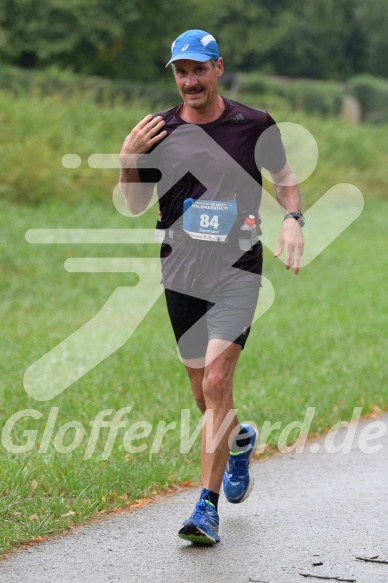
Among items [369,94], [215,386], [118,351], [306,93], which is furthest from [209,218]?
[369,94]

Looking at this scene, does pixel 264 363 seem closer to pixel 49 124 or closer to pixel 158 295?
A: pixel 158 295

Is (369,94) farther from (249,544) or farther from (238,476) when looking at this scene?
(249,544)

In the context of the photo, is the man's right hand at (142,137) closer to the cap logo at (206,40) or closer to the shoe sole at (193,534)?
the cap logo at (206,40)

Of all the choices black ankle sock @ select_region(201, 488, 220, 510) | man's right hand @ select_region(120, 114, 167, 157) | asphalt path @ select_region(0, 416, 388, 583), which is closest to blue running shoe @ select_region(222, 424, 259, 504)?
asphalt path @ select_region(0, 416, 388, 583)

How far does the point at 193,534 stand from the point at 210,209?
1508 millimetres

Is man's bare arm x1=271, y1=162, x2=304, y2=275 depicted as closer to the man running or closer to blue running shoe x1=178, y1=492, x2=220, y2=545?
the man running

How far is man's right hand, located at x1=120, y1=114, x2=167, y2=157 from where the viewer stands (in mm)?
5379

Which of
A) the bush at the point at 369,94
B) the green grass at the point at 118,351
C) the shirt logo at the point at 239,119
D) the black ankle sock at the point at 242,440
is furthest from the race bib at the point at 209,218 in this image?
the bush at the point at 369,94

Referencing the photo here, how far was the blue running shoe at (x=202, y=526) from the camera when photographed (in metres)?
5.14

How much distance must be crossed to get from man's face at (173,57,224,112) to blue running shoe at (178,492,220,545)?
6.13 feet

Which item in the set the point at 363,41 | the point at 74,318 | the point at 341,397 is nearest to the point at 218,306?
the point at 341,397

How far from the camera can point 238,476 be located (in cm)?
594

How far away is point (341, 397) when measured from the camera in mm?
9352

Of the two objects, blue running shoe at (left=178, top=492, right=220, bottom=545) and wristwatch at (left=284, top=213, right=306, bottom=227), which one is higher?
wristwatch at (left=284, top=213, right=306, bottom=227)
